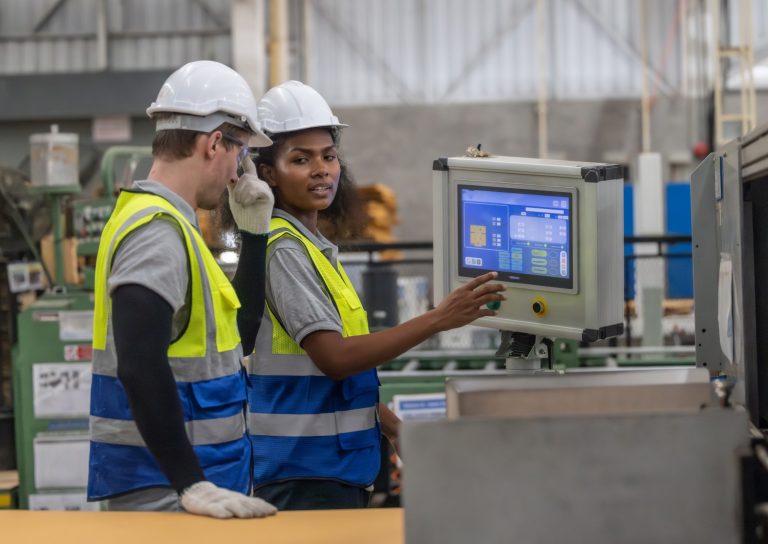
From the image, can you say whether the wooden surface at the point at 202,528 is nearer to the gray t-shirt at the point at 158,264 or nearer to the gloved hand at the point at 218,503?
the gloved hand at the point at 218,503

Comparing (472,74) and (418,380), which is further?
(472,74)

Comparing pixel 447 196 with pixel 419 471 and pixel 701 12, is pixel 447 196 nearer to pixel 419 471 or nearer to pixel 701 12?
pixel 419 471

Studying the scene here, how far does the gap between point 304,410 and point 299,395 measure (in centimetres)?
4

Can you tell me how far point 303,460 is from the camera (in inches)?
94.7

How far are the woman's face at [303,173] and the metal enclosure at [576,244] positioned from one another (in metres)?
0.27

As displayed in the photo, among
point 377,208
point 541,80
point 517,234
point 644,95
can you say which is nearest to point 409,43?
point 541,80

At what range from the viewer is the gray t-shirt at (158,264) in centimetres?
188

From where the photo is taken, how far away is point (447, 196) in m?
2.55

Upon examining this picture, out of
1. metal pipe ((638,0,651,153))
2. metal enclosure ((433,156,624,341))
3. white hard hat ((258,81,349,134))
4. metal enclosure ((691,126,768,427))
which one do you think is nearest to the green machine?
white hard hat ((258,81,349,134))

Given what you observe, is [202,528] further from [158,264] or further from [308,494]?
[308,494]

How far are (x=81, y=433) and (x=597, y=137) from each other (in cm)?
858

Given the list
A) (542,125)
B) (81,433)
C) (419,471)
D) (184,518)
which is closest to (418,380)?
(81,433)

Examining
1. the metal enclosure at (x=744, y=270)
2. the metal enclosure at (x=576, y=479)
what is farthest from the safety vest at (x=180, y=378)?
the metal enclosure at (x=744, y=270)

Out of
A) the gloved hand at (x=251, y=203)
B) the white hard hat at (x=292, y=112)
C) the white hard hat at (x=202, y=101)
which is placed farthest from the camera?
the white hard hat at (x=292, y=112)
